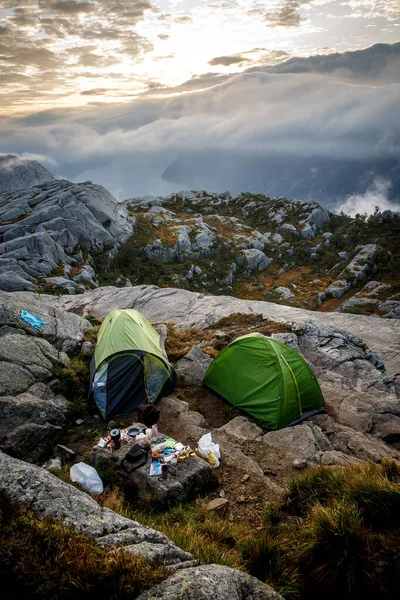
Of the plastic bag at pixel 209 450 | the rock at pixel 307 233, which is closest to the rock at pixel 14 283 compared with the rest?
the plastic bag at pixel 209 450

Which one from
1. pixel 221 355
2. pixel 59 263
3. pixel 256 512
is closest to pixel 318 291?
pixel 59 263

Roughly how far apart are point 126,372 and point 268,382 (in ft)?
18.2

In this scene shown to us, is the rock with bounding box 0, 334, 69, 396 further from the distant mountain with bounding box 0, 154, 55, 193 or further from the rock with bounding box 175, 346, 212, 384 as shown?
the distant mountain with bounding box 0, 154, 55, 193

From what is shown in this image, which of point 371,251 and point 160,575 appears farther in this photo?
point 371,251

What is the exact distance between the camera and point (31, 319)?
570 inches

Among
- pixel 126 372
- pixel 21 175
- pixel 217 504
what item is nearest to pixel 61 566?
pixel 217 504

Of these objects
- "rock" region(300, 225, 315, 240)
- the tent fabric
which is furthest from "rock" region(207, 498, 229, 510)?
"rock" region(300, 225, 315, 240)

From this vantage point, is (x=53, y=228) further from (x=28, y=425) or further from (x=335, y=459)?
(x=335, y=459)

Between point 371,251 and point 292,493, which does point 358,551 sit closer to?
point 292,493

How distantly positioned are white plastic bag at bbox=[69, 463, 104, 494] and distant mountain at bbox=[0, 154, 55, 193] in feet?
551

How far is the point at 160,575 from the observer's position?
3.63 m

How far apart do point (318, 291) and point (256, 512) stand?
2096 inches

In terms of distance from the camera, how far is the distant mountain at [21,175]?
14800cm

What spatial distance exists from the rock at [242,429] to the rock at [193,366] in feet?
10.8
